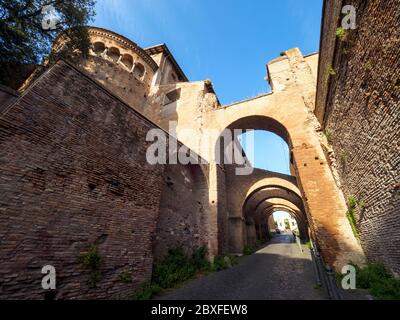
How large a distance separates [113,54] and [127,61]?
1.15 meters

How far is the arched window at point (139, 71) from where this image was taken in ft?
55.0

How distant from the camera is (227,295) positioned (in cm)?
493

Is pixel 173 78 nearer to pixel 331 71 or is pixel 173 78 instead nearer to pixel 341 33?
pixel 331 71

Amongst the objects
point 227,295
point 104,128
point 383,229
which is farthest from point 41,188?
point 383,229

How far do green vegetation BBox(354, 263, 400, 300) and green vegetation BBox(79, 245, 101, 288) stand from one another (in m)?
6.40

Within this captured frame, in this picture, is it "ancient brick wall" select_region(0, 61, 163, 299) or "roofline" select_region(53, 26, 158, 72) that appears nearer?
"ancient brick wall" select_region(0, 61, 163, 299)

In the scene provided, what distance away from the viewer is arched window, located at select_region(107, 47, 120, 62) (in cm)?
1583

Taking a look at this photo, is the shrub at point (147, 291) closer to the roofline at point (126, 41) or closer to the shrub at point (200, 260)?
the shrub at point (200, 260)

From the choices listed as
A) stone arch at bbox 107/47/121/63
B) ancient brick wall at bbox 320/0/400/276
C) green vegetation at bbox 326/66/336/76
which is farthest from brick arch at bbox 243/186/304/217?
stone arch at bbox 107/47/121/63

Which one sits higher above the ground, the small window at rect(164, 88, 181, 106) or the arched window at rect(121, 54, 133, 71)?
the arched window at rect(121, 54, 133, 71)

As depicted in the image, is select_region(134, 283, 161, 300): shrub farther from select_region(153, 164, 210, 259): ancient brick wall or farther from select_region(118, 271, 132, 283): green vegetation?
select_region(153, 164, 210, 259): ancient brick wall

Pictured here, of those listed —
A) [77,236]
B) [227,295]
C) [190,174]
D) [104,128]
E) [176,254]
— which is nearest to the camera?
[77,236]

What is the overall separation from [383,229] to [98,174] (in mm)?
7629
